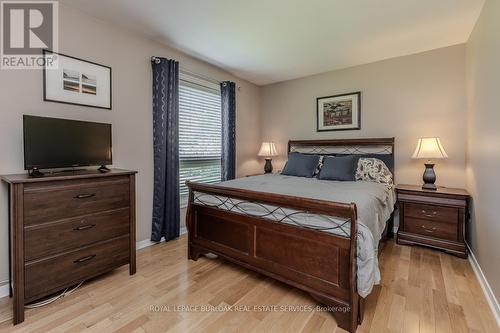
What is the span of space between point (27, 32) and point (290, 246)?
2891 millimetres

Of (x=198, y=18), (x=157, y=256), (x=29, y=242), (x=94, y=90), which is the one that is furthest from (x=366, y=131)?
(x=29, y=242)

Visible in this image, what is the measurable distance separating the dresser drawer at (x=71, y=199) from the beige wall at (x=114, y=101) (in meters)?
0.53

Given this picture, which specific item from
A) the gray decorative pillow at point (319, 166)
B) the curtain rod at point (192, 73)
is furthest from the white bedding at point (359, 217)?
the curtain rod at point (192, 73)

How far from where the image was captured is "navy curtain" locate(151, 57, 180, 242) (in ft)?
9.59

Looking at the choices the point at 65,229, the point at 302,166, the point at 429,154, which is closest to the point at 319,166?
the point at 302,166

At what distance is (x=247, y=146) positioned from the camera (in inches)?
180

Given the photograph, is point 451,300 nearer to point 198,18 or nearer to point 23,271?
point 23,271

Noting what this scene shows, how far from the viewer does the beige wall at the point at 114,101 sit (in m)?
1.95

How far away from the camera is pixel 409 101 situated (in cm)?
330

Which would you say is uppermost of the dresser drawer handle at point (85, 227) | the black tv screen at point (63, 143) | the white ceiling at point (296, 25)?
the white ceiling at point (296, 25)

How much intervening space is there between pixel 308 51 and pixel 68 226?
3282mm

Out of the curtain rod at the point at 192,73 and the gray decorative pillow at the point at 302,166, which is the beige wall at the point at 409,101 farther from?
the curtain rod at the point at 192,73

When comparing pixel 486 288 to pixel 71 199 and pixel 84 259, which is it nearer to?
pixel 84 259

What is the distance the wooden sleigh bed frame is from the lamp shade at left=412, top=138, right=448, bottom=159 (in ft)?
6.74
